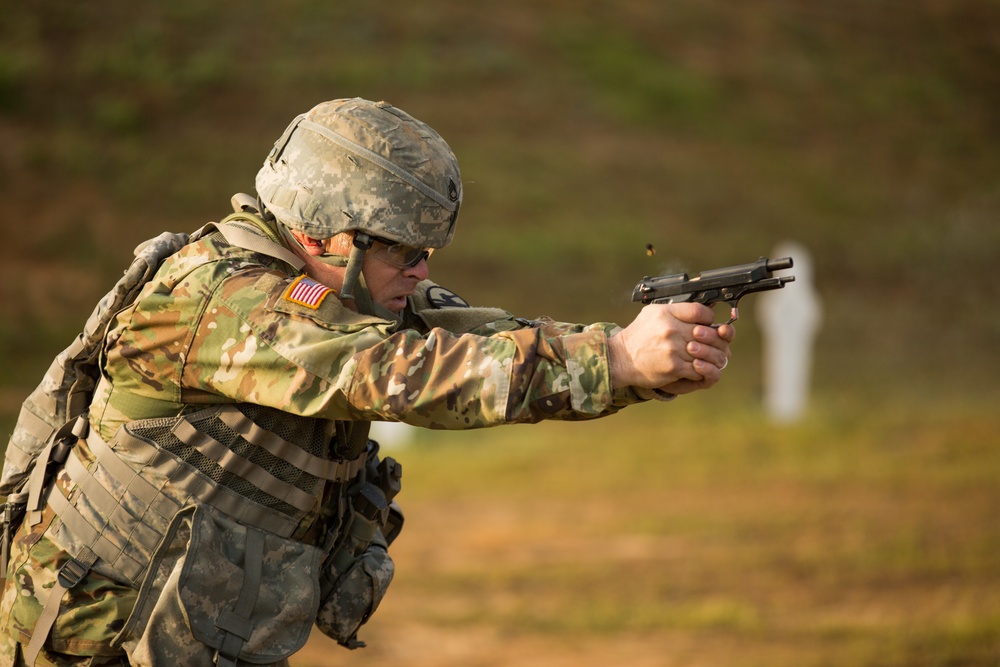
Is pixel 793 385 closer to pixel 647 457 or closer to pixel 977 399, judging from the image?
pixel 647 457

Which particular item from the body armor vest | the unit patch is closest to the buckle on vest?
the body armor vest

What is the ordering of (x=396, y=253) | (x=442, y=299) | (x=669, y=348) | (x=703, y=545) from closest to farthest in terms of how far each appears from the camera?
(x=669, y=348), (x=396, y=253), (x=442, y=299), (x=703, y=545)

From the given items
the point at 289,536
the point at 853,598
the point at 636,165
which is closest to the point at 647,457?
the point at 853,598

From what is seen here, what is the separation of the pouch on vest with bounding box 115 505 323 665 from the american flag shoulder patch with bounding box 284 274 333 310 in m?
0.61

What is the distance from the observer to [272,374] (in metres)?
2.85

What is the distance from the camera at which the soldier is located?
285cm

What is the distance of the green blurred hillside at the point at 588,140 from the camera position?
15.4 m

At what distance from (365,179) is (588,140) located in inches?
678

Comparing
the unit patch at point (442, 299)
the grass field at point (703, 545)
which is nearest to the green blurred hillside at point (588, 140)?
the grass field at point (703, 545)

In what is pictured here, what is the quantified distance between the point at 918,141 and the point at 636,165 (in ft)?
17.0

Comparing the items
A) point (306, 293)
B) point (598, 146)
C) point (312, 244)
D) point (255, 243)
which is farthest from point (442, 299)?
point (598, 146)

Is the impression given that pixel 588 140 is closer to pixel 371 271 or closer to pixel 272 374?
pixel 371 271

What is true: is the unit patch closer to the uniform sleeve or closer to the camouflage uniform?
the camouflage uniform

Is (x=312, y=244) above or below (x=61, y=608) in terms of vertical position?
above
